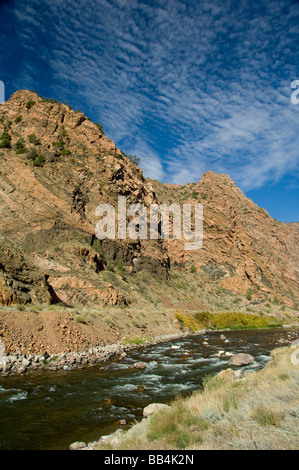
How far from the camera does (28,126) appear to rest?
46375 millimetres

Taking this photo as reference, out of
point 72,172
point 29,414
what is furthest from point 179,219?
point 29,414

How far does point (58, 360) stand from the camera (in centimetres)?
1531

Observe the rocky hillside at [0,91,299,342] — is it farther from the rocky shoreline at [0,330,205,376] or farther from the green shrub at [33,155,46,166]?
the rocky shoreline at [0,330,205,376]

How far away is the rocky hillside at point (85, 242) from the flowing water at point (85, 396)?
8180mm

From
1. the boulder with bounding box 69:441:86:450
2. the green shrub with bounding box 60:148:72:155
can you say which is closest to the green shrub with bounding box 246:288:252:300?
the green shrub with bounding box 60:148:72:155

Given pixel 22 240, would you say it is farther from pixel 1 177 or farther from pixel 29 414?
pixel 29 414

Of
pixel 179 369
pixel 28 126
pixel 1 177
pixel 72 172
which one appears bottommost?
pixel 179 369

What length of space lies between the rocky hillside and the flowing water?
8.18m

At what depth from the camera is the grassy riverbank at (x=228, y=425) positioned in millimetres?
4832

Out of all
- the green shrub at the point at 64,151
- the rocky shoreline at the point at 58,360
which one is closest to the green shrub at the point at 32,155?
the green shrub at the point at 64,151

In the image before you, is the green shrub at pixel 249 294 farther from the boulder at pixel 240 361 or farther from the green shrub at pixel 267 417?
the green shrub at pixel 267 417

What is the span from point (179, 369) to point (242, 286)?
2118 inches

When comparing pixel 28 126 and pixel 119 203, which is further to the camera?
pixel 119 203

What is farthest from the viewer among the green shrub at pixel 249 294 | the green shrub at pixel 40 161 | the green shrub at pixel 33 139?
the green shrub at pixel 249 294
